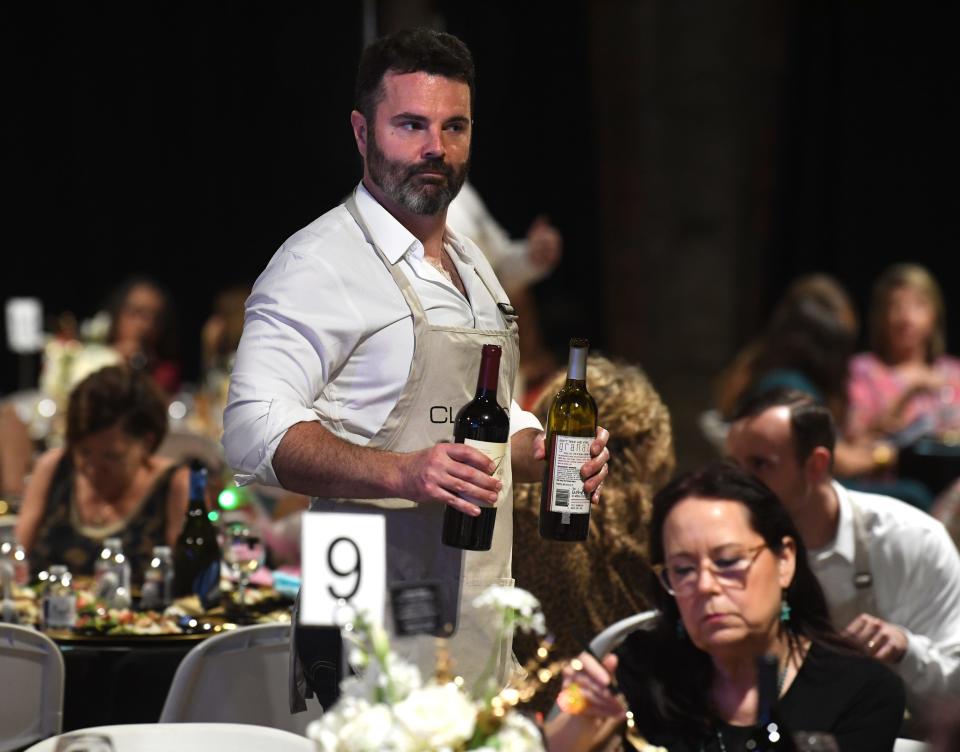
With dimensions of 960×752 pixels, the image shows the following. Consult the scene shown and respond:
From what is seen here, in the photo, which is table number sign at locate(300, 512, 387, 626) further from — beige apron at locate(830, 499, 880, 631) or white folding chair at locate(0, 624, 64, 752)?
beige apron at locate(830, 499, 880, 631)

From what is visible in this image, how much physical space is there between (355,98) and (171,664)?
1404 mm

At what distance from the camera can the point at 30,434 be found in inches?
241

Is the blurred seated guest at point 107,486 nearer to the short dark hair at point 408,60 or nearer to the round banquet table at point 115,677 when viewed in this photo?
the round banquet table at point 115,677

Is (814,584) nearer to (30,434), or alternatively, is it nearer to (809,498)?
(809,498)

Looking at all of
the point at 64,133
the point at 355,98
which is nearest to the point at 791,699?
the point at 355,98

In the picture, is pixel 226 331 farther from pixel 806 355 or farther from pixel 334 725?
pixel 334 725

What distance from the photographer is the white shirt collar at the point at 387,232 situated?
79.1 inches

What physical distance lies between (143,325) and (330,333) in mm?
5505

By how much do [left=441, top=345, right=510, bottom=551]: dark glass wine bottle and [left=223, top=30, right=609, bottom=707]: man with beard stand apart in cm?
3

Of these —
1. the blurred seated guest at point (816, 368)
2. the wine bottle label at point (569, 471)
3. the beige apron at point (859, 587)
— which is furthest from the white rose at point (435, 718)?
the blurred seated guest at point (816, 368)

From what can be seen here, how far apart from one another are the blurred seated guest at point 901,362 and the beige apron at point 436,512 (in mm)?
4393

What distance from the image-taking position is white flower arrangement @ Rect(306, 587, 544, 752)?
1316 millimetres

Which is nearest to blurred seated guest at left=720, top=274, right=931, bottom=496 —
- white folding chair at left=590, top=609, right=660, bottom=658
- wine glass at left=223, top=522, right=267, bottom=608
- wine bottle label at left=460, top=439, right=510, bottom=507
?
wine glass at left=223, top=522, right=267, bottom=608

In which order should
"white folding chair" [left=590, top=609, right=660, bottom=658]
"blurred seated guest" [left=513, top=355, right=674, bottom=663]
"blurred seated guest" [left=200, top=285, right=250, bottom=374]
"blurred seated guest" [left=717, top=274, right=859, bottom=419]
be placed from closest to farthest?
"white folding chair" [left=590, top=609, right=660, bottom=658]
"blurred seated guest" [left=513, top=355, right=674, bottom=663]
"blurred seated guest" [left=717, top=274, right=859, bottom=419]
"blurred seated guest" [left=200, top=285, right=250, bottom=374]
